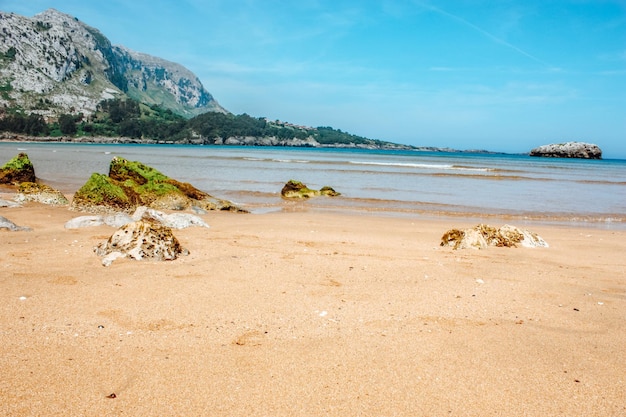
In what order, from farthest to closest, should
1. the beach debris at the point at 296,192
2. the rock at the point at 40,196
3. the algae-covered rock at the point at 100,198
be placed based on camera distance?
the beach debris at the point at 296,192 < the rock at the point at 40,196 < the algae-covered rock at the point at 100,198

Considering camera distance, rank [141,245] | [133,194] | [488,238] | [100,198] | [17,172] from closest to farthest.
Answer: [141,245] < [488,238] < [100,198] < [133,194] < [17,172]

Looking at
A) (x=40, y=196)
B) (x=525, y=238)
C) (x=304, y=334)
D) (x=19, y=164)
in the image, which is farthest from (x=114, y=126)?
(x=304, y=334)

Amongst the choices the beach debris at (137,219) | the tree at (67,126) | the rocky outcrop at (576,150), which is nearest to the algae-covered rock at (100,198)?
the beach debris at (137,219)

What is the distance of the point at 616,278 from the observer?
6.48 metres

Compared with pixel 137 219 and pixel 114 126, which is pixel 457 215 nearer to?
pixel 137 219

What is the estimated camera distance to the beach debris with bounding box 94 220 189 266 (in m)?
6.21

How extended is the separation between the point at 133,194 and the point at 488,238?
986cm

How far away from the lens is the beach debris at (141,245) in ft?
20.4

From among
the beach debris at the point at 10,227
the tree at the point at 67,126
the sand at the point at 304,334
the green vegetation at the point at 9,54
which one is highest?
the green vegetation at the point at 9,54

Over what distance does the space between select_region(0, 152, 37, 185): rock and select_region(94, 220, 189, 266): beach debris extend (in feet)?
51.2

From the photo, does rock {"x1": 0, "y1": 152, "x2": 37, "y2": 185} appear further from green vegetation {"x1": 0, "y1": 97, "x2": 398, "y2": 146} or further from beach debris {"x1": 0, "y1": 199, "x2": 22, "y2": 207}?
green vegetation {"x1": 0, "y1": 97, "x2": 398, "y2": 146}

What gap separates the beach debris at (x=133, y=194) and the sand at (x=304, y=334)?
180 inches

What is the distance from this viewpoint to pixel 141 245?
6.28 meters

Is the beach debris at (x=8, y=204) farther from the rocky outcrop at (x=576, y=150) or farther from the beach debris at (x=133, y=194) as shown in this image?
the rocky outcrop at (x=576, y=150)
